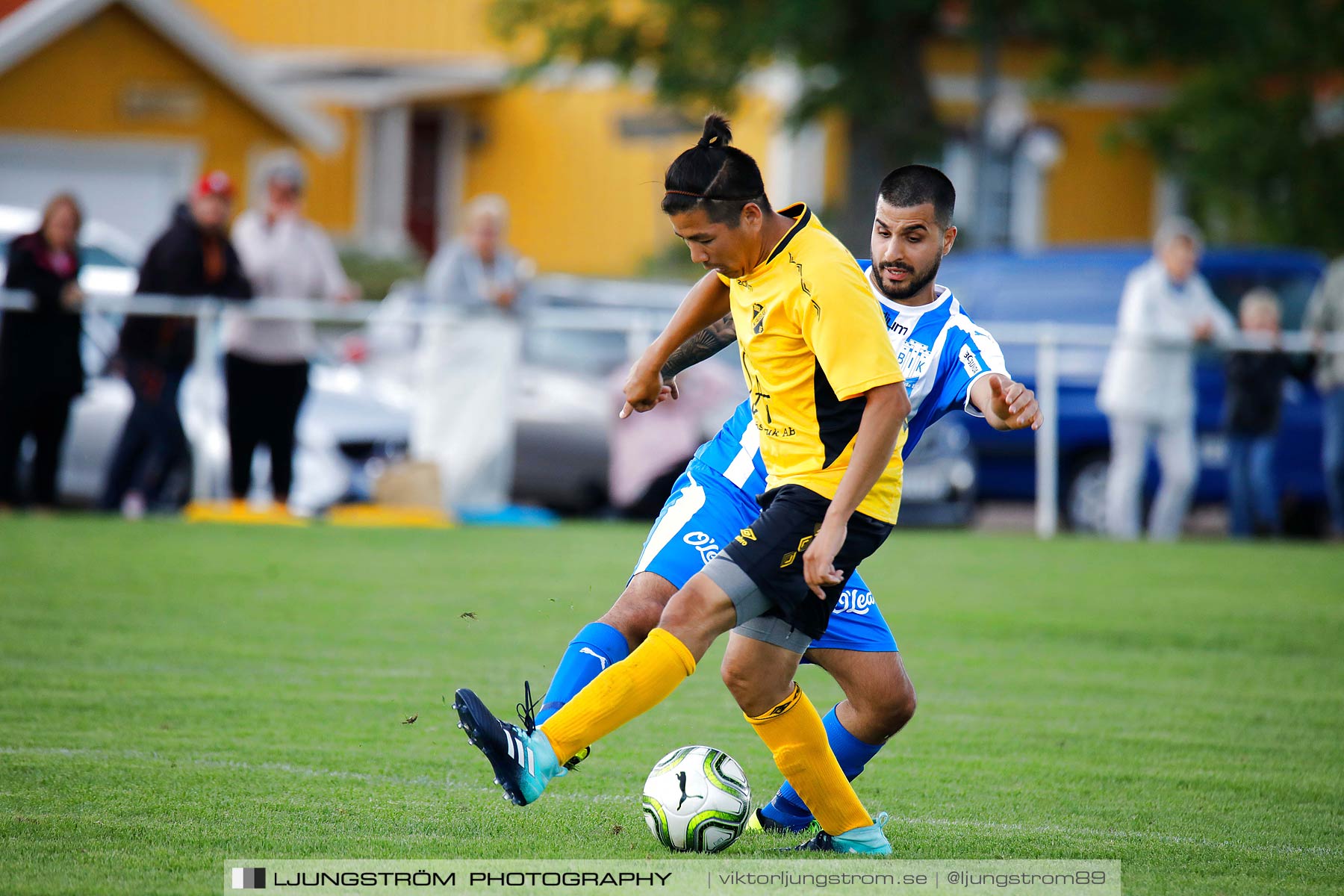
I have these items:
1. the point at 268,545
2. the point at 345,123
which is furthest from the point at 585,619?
the point at 345,123

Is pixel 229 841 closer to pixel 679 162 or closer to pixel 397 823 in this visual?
pixel 397 823

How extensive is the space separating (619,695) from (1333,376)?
10769 millimetres

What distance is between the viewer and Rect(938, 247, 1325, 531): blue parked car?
13773 millimetres

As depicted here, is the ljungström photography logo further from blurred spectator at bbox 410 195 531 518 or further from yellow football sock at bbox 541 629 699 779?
blurred spectator at bbox 410 195 531 518

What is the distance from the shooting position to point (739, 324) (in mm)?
4543

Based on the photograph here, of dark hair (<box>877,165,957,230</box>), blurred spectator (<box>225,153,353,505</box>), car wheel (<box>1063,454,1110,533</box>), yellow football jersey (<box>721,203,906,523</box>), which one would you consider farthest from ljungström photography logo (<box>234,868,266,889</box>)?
car wheel (<box>1063,454,1110,533</box>)

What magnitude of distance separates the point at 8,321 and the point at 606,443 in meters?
4.76

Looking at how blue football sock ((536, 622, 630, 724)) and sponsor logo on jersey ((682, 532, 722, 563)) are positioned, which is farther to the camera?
sponsor logo on jersey ((682, 532, 722, 563))

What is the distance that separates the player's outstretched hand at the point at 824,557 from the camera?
163 inches

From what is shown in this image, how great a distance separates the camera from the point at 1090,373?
45.2 ft

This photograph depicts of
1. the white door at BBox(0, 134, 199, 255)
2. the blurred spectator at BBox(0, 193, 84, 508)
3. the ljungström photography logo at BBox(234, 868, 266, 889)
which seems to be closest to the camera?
the ljungström photography logo at BBox(234, 868, 266, 889)

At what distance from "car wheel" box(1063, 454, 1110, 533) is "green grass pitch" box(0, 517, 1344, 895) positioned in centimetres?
261

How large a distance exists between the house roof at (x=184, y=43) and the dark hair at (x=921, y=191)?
1924cm

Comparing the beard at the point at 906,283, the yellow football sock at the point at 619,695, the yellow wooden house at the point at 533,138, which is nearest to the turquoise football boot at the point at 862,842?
the yellow football sock at the point at 619,695
